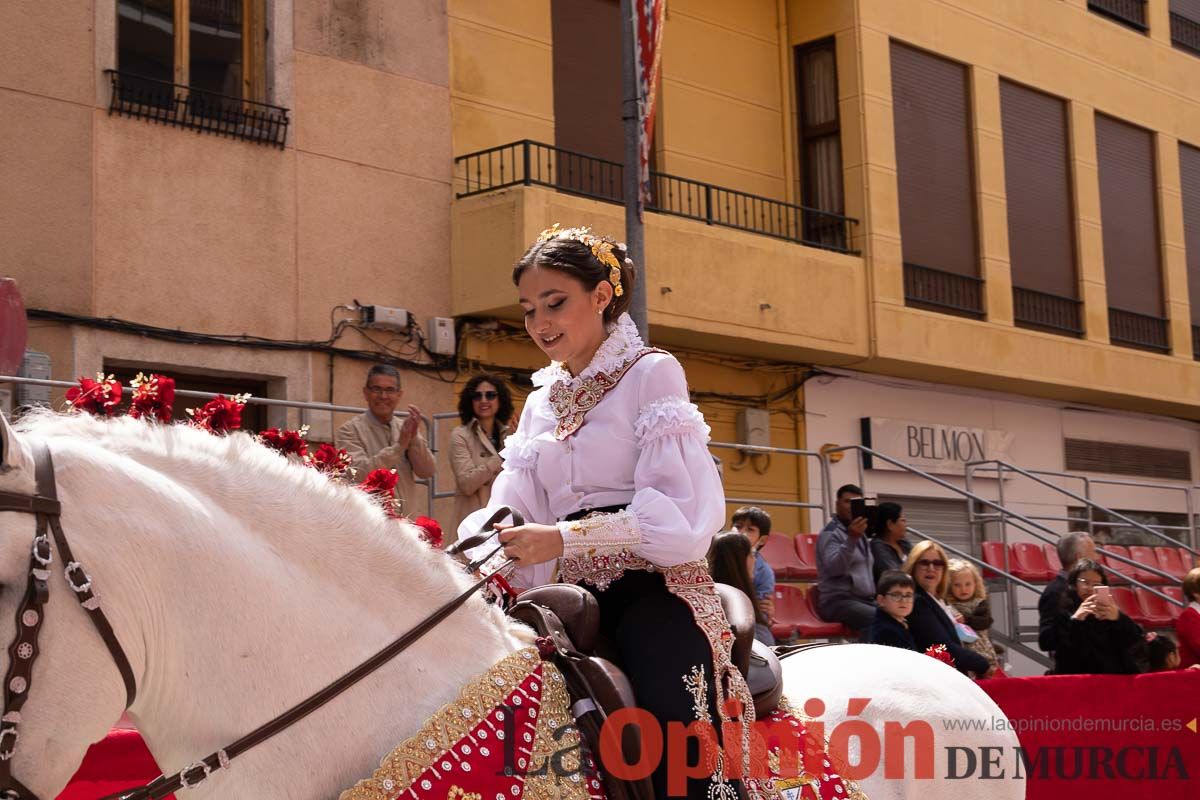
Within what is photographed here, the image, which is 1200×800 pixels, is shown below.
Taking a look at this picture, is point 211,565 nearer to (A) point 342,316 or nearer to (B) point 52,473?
(B) point 52,473

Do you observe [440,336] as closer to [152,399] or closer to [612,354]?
[612,354]

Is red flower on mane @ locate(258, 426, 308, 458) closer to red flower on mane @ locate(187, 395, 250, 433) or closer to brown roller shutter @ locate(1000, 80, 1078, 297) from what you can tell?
red flower on mane @ locate(187, 395, 250, 433)

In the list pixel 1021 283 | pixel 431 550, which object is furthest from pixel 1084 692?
pixel 1021 283

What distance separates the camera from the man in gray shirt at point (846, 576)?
1009 cm

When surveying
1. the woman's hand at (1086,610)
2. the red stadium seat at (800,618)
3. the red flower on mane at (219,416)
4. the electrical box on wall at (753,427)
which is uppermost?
the electrical box on wall at (753,427)

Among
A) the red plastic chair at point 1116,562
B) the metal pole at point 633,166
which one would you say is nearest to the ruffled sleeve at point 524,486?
the metal pole at point 633,166

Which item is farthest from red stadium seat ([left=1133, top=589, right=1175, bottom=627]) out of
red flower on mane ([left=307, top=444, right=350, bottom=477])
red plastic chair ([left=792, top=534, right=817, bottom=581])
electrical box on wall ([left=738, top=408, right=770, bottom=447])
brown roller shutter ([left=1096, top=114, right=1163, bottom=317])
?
red flower on mane ([left=307, top=444, right=350, bottom=477])

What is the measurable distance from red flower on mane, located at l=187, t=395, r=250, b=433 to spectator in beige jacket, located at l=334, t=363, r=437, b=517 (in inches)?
187

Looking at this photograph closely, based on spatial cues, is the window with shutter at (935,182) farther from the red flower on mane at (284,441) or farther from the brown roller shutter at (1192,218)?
the red flower on mane at (284,441)

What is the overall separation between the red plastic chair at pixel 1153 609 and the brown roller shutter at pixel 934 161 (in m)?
4.86

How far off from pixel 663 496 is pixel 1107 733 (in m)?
5.10

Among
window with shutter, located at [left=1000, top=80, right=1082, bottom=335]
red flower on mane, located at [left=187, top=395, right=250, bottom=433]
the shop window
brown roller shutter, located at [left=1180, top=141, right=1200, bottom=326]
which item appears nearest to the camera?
red flower on mane, located at [left=187, top=395, right=250, bottom=433]

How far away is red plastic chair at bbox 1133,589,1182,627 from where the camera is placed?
14.2 meters

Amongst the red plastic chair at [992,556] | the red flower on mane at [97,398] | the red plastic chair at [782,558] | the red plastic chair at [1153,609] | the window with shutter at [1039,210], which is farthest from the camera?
the window with shutter at [1039,210]
